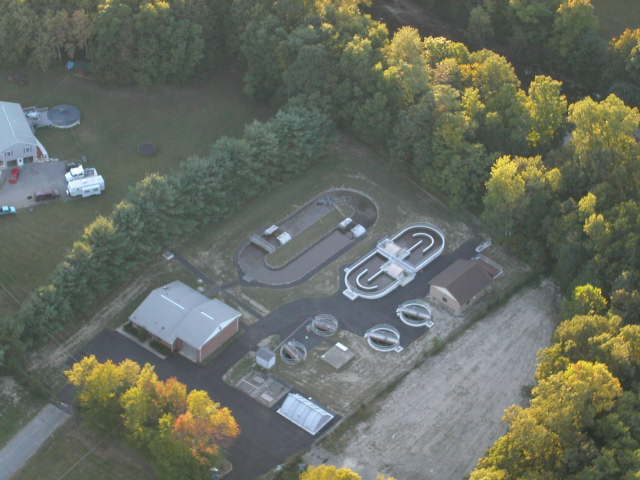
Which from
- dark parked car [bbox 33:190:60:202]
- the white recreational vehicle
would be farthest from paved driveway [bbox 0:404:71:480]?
the white recreational vehicle

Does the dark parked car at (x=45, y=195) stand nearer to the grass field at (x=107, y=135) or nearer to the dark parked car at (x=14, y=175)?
the grass field at (x=107, y=135)

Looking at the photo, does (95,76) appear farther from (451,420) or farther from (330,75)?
(451,420)

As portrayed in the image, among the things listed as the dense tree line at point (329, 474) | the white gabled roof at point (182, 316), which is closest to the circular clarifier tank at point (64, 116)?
the white gabled roof at point (182, 316)

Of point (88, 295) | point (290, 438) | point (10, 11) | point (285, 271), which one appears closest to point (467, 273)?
point (285, 271)

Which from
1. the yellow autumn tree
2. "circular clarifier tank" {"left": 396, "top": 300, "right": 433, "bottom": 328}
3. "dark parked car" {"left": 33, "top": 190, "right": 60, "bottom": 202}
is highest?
"circular clarifier tank" {"left": 396, "top": 300, "right": 433, "bottom": 328}

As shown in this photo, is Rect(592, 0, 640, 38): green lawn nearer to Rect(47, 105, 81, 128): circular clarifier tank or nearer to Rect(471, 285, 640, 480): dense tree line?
Rect(471, 285, 640, 480): dense tree line

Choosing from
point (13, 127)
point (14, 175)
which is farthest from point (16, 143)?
point (14, 175)

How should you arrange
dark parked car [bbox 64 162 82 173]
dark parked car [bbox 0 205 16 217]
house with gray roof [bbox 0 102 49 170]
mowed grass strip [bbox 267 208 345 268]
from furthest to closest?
dark parked car [bbox 64 162 82 173] < house with gray roof [bbox 0 102 49 170] < dark parked car [bbox 0 205 16 217] < mowed grass strip [bbox 267 208 345 268]
